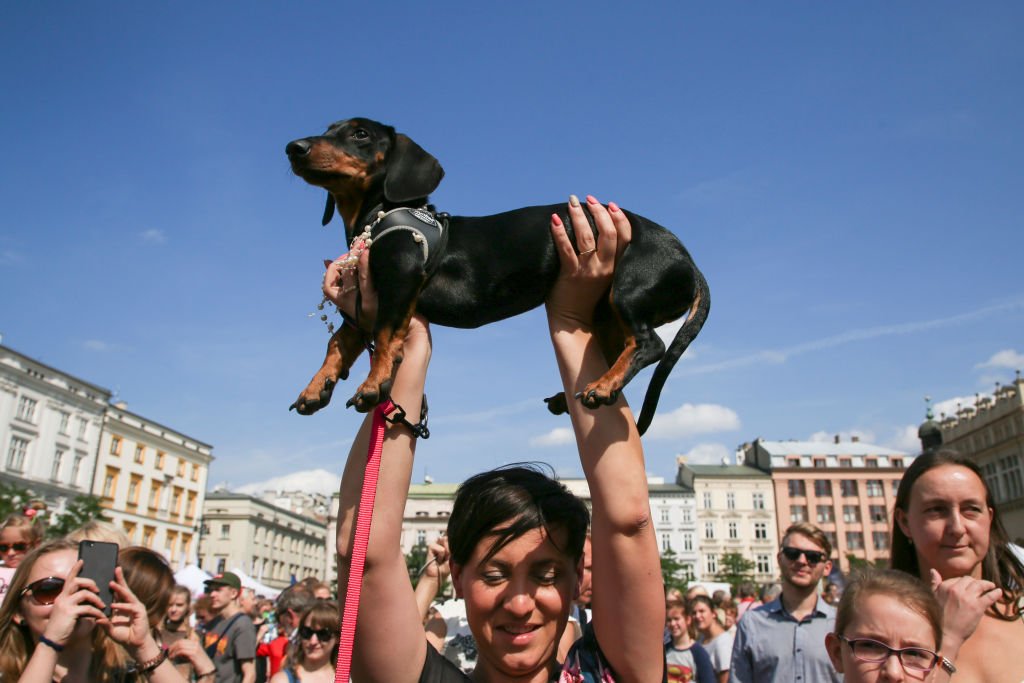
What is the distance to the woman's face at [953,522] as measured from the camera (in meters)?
2.61

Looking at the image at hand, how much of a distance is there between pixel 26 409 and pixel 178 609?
44.8m

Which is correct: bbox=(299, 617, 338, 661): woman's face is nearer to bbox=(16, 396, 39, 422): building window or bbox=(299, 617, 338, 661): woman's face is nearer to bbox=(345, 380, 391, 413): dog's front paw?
bbox=(345, 380, 391, 413): dog's front paw

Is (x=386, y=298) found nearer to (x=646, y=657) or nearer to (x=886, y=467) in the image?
(x=646, y=657)

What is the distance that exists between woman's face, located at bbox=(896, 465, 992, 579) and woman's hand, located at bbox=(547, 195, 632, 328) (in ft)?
5.22

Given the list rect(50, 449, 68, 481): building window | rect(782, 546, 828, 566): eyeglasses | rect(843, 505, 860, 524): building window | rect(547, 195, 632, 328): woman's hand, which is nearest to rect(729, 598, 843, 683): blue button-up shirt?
rect(782, 546, 828, 566): eyeglasses

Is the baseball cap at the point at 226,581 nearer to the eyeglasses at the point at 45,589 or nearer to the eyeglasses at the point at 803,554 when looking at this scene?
the eyeglasses at the point at 45,589

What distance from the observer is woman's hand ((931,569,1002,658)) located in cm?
216

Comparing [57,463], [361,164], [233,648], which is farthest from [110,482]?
[361,164]

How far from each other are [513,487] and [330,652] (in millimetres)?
3806

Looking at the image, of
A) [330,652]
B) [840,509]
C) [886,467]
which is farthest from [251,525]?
[330,652]

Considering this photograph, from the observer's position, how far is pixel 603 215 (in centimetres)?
200

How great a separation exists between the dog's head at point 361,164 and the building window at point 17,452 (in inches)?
1923

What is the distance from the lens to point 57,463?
45.4m

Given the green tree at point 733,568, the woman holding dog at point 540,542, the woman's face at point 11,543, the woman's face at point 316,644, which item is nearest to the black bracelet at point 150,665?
the woman holding dog at point 540,542
